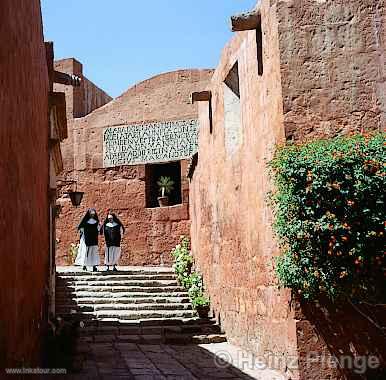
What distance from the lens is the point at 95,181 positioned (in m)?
16.8

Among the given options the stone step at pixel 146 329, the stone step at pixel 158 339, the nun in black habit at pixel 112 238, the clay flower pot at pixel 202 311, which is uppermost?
the nun in black habit at pixel 112 238

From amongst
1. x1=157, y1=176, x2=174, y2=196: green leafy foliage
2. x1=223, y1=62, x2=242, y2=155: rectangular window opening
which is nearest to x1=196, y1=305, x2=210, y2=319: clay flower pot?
x1=223, y1=62, x2=242, y2=155: rectangular window opening

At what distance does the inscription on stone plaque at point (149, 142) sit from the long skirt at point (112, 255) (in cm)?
344

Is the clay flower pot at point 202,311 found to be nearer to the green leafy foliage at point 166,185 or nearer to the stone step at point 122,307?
the stone step at point 122,307

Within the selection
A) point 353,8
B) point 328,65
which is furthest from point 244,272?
point 353,8

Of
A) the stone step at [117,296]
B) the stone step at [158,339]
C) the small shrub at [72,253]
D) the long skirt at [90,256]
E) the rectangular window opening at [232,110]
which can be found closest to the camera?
the rectangular window opening at [232,110]

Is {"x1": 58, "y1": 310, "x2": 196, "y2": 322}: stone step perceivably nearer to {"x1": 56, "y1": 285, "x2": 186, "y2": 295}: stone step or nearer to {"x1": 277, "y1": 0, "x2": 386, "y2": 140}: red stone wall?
{"x1": 56, "y1": 285, "x2": 186, "y2": 295}: stone step

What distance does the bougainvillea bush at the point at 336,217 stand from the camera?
5570 mm

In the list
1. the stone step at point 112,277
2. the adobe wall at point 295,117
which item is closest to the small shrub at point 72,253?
the stone step at point 112,277

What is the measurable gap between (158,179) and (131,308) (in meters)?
7.31

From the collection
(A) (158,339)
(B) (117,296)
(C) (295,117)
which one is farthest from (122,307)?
(C) (295,117)

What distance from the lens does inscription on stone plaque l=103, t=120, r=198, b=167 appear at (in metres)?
16.6

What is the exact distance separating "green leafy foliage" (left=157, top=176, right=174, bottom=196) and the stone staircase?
3884mm

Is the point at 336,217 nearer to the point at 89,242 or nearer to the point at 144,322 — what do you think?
the point at 144,322
